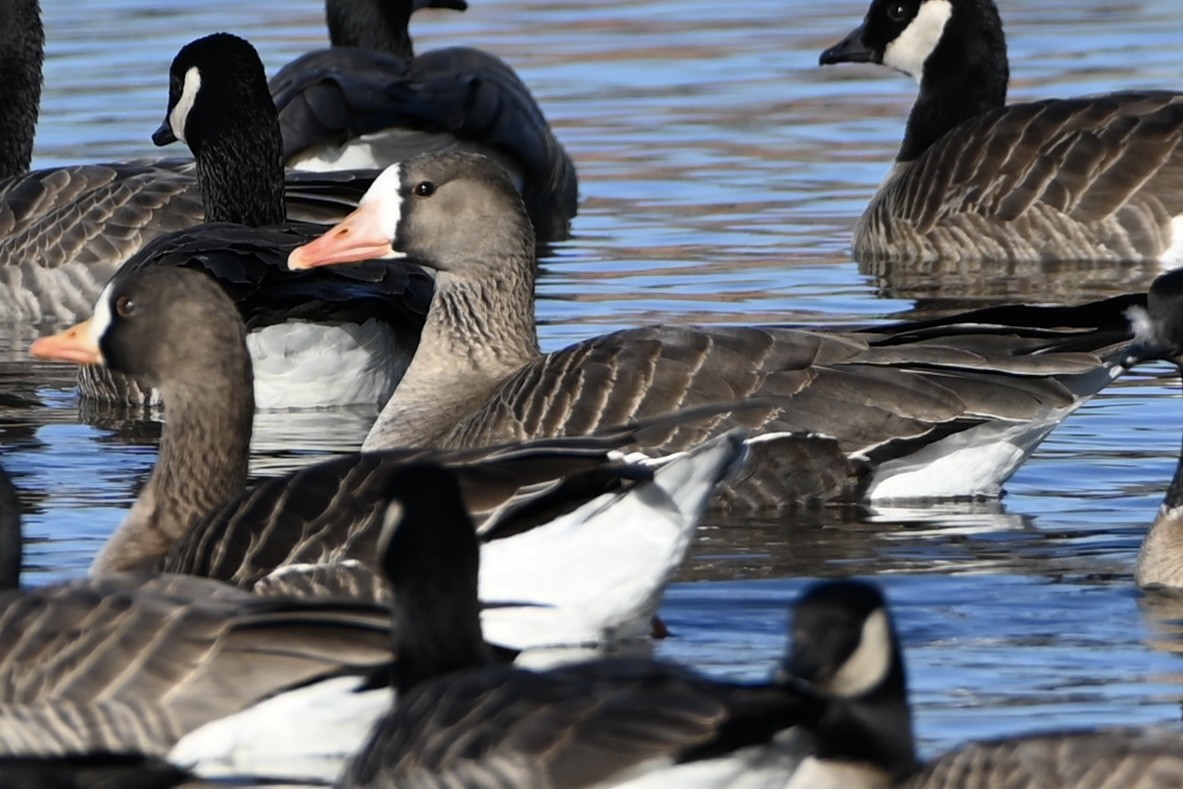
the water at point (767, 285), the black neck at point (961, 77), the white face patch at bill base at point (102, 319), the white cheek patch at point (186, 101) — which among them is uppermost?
the white face patch at bill base at point (102, 319)

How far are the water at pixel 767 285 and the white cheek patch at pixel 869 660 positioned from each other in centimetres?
124

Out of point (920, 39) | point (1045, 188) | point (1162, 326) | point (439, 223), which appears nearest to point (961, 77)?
point (920, 39)

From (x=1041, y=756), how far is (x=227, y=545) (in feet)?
9.45

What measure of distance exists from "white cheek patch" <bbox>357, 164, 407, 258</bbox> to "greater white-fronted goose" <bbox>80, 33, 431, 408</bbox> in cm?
115

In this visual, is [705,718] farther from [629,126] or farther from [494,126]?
[629,126]

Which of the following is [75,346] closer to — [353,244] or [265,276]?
[353,244]

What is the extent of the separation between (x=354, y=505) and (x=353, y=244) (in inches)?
117

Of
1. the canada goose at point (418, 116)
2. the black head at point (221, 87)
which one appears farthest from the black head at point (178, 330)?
the canada goose at point (418, 116)

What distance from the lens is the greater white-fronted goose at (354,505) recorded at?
7375 mm

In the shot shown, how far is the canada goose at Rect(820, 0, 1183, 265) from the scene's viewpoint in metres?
15.7

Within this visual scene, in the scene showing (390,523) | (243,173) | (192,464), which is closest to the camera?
(390,523)

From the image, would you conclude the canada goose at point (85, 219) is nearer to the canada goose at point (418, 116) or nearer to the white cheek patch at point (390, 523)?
the canada goose at point (418, 116)

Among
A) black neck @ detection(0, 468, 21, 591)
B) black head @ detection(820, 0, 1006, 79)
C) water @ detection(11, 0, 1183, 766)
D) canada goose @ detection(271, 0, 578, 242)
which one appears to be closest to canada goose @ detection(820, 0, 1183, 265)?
water @ detection(11, 0, 1183, 766)

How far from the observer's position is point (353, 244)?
413 inches
